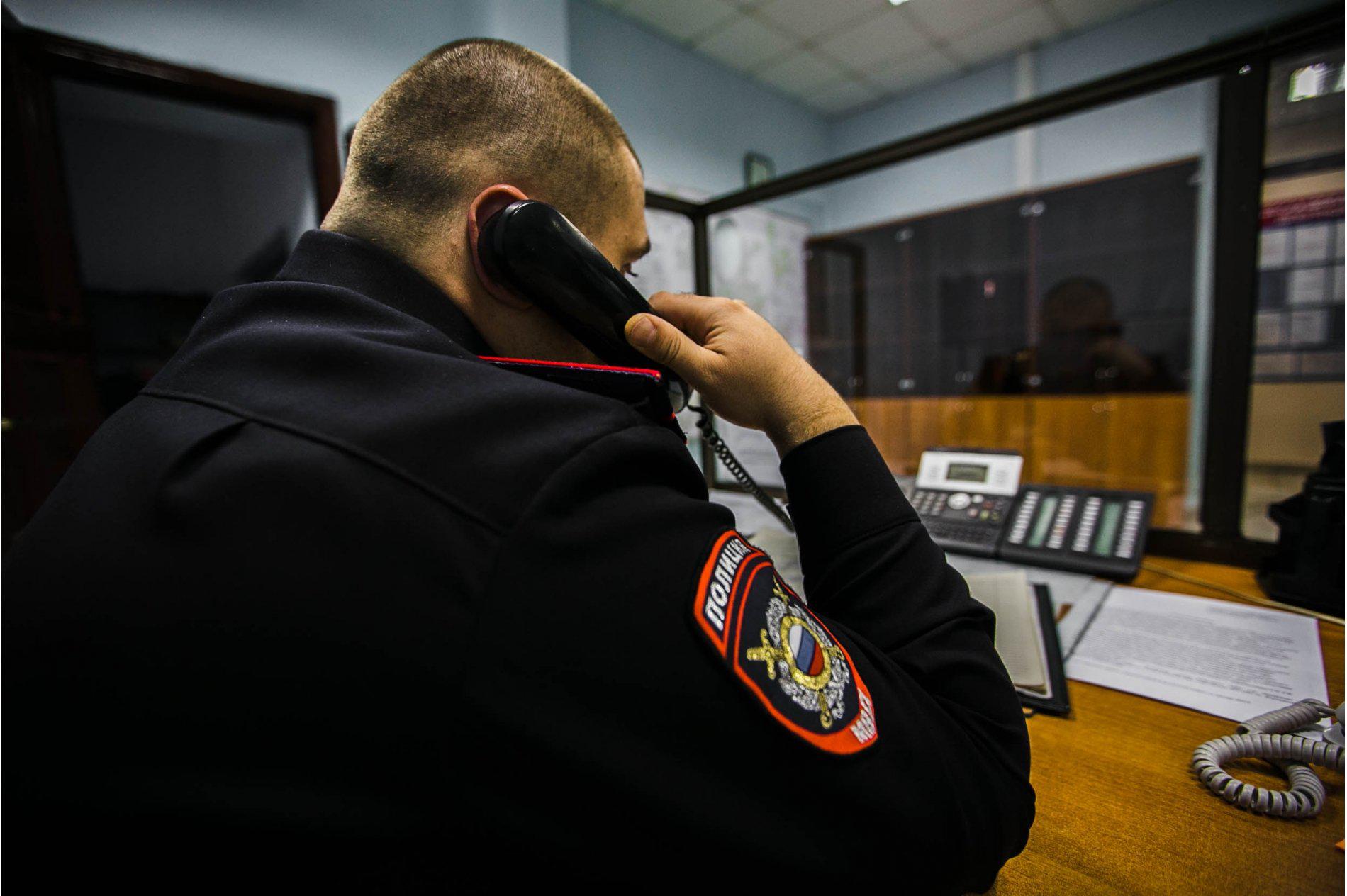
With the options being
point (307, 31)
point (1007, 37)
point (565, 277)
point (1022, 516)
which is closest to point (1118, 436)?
point (1007, 37)

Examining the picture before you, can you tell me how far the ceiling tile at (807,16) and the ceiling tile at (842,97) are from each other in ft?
2.44

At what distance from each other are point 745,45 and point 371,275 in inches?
132

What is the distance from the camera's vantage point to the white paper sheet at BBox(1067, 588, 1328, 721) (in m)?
0.55

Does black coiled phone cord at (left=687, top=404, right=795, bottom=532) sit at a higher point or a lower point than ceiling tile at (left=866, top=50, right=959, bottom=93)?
lower

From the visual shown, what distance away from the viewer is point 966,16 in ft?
9.32

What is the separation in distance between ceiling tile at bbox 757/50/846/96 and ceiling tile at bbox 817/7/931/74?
0.08 m

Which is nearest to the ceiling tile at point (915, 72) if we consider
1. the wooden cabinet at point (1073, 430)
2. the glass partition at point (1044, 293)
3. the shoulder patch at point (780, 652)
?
the glass partition at point (1044, 293)

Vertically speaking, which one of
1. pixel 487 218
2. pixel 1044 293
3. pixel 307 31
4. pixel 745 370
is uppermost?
pixel 307 31

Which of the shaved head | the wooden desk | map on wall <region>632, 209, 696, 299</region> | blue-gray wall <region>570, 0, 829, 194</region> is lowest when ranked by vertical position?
the wooden desk

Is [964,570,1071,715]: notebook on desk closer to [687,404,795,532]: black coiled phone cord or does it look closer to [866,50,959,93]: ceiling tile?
[687,404,795,532]: black coiled phone cord

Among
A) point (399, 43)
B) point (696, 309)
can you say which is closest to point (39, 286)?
point (399, 43)

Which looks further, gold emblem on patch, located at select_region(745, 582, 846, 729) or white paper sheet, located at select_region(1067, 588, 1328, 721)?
white paper sheet, located at select_region(1067, 588, 1328, 721)

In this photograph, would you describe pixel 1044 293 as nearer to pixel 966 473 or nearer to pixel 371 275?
pixel 966 473

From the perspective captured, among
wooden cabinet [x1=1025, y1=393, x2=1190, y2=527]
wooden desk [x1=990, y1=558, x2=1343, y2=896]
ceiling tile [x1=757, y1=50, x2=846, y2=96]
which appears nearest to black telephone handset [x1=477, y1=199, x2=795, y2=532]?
wooden desk [x1=990, y1=558, x2=1343, y2=896]
